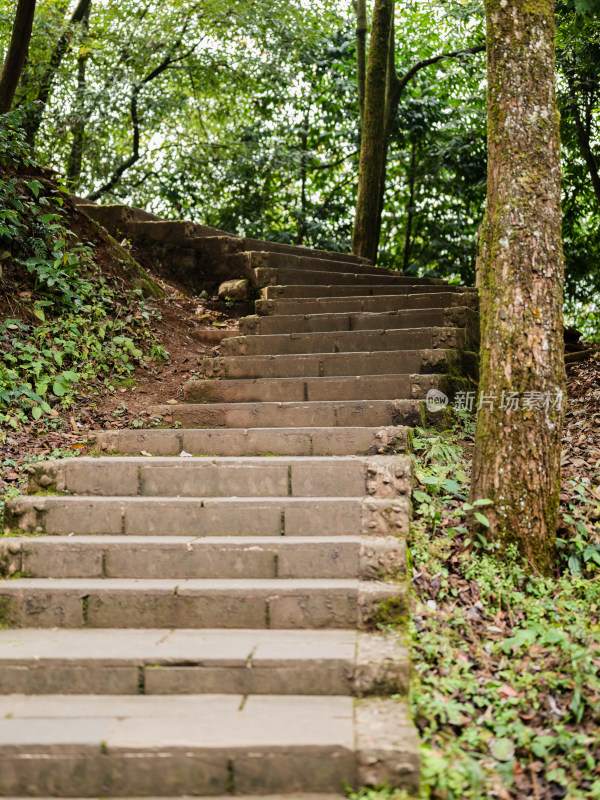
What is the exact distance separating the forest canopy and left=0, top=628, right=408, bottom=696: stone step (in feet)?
30.5

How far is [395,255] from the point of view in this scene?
51.3 feet

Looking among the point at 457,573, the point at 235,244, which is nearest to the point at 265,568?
the point at 457,573

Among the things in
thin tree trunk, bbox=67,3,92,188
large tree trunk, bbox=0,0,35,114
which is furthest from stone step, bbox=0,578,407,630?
thin tree trunk, bbox=67,3,92,188

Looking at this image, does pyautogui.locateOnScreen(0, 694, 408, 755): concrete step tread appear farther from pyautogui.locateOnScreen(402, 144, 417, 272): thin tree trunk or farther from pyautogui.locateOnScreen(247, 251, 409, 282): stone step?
pyautogui.locateOnScreen(402, 144, 417, 272): thin tree trunk

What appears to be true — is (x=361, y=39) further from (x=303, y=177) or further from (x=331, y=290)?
(x=331, y=290)

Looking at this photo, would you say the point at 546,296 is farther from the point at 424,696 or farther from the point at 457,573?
the point at 424,696

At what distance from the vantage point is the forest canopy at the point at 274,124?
11.7 metres

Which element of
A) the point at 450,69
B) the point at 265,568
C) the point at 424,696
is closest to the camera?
the point at 424,696

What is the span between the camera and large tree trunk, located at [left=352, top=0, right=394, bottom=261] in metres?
9.97

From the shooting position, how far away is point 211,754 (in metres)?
2.44

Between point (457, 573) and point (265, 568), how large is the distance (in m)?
0.99

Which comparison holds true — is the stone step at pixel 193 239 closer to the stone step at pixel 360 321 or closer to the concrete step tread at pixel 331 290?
the concrete step tread at pixel 331 290

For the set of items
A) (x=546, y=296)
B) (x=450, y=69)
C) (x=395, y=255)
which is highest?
(x=450, y=69)

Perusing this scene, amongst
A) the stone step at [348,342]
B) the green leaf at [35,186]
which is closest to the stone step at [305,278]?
the stone step at [348,342]
